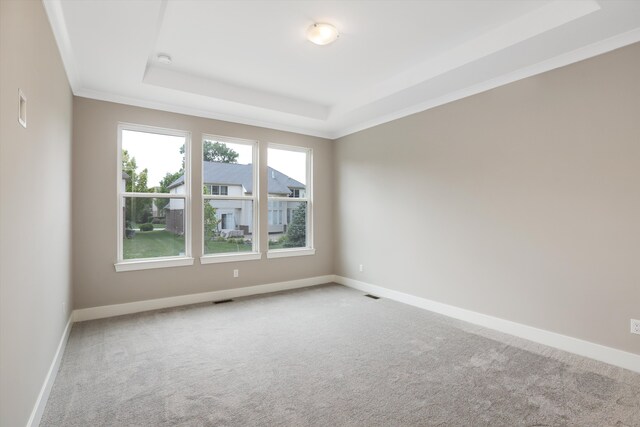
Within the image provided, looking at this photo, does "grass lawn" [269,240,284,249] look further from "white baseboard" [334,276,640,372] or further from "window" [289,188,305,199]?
"white baseboard" [334,276,640,372]

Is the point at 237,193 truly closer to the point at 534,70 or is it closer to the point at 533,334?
the point at 534,70

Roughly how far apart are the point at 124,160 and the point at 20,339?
9.51 ft

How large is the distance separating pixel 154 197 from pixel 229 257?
4.23 feet

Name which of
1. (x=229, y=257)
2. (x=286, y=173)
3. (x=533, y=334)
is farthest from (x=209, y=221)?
(x=533, y=334)

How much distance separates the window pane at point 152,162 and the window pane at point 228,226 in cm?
54

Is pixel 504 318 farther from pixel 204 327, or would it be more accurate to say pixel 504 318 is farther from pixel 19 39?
pixel 19 39

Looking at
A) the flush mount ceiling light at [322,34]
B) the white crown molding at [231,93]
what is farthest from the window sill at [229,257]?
the flush mount ceiling light at [322,34]

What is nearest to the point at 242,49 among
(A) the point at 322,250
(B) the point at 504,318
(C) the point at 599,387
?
(A) the point at 322,250

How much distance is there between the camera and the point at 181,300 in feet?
14.4

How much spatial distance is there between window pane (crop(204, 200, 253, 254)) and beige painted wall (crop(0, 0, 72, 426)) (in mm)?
1902

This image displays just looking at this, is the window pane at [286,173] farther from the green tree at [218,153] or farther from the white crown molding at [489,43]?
Result: the white crown molding at [489,43]

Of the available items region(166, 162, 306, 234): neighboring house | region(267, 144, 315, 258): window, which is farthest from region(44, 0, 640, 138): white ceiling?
region(267, 144, 315, 258): window

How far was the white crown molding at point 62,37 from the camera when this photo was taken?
2287 millimetres

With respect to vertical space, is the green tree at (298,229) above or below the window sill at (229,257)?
above
